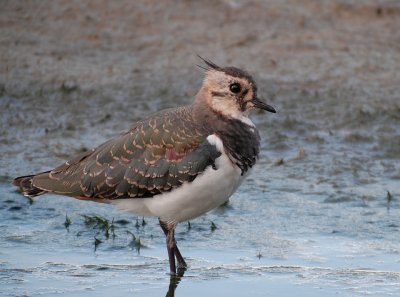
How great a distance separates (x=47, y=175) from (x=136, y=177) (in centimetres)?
83

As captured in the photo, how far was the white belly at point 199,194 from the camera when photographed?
286 inches

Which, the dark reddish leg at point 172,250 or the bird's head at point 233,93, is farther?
the bird's head at point 233,93

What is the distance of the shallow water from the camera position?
7.63m

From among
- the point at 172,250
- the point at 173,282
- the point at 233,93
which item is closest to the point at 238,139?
A: the point at 233,93

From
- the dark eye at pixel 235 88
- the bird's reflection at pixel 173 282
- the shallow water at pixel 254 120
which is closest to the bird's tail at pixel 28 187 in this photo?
the shallow water at pixel 254 120

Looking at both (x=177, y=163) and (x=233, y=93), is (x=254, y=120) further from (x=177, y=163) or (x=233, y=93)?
(x=177, y=163)

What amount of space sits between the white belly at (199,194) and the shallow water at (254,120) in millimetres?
502

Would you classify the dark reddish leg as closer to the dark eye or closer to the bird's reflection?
the bird's reflection

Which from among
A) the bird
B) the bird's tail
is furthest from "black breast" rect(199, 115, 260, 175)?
the bird's tail

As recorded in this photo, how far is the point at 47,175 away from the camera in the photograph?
7.95 meters

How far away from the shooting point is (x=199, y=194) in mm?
7297

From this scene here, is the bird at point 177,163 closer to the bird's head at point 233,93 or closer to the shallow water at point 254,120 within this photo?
the bird's head at point 233,93

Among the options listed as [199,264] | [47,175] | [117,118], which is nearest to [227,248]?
[199,264]

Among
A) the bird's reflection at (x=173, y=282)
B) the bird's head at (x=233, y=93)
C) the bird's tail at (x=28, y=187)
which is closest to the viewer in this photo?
the bird's reflection at (x=173, y=282)
